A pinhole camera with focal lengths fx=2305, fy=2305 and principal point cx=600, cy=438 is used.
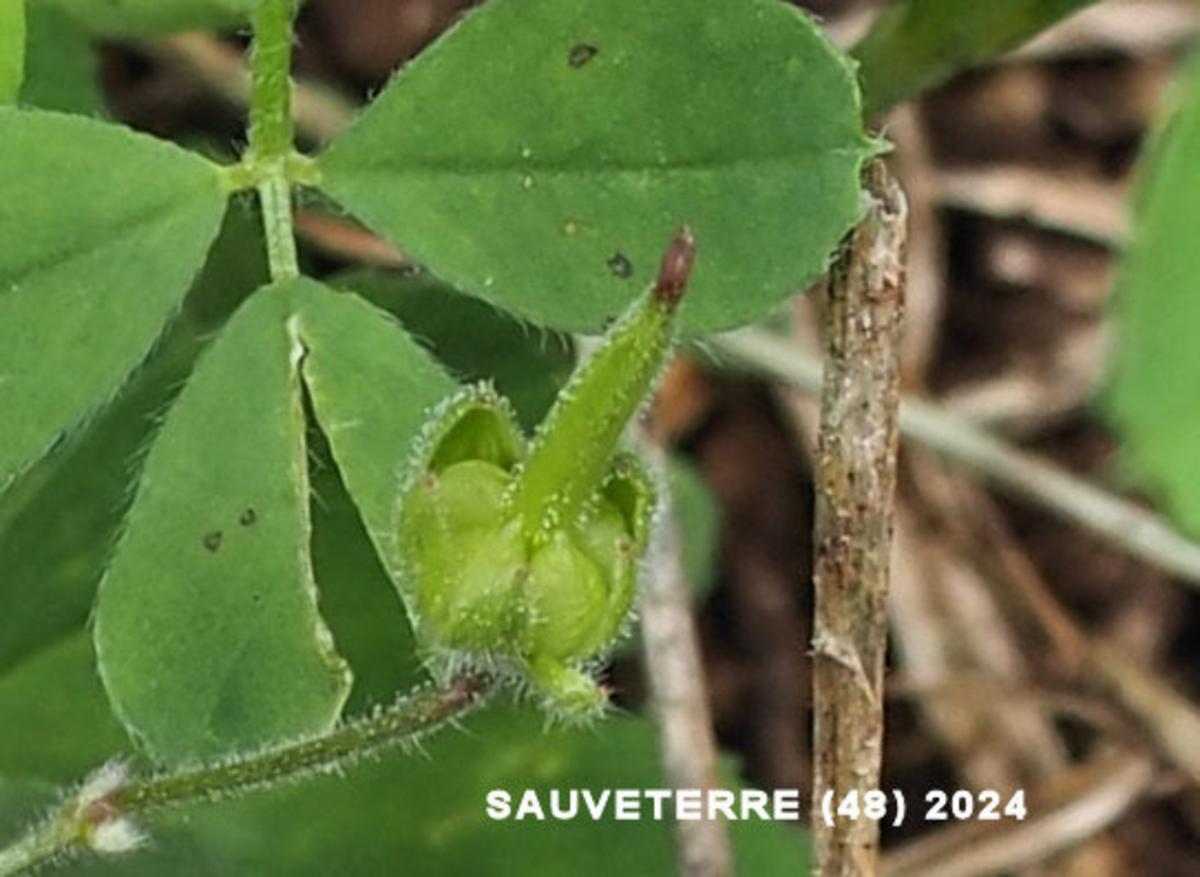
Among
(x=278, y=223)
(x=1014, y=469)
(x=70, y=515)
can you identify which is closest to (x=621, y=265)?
(x=278, y=223)

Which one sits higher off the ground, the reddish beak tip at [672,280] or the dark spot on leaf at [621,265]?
the dark spot on leaf at [621,265]

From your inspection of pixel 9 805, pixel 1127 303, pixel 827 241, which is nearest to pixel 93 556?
pixel 9 805

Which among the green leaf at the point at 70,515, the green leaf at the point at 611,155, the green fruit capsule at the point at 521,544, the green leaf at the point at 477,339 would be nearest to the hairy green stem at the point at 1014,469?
the green leaf at the point at 477,339

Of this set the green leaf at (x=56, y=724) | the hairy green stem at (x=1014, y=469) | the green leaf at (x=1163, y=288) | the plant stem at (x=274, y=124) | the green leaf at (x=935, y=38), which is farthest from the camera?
the hairy green stem at (x=1014, y=469)

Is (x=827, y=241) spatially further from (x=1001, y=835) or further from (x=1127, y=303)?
(x=1001, y=835)

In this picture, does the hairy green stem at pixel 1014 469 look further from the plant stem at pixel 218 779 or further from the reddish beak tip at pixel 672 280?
the reddish beak tip at pixel 672 280

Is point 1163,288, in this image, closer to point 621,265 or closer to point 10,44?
point 621,265
